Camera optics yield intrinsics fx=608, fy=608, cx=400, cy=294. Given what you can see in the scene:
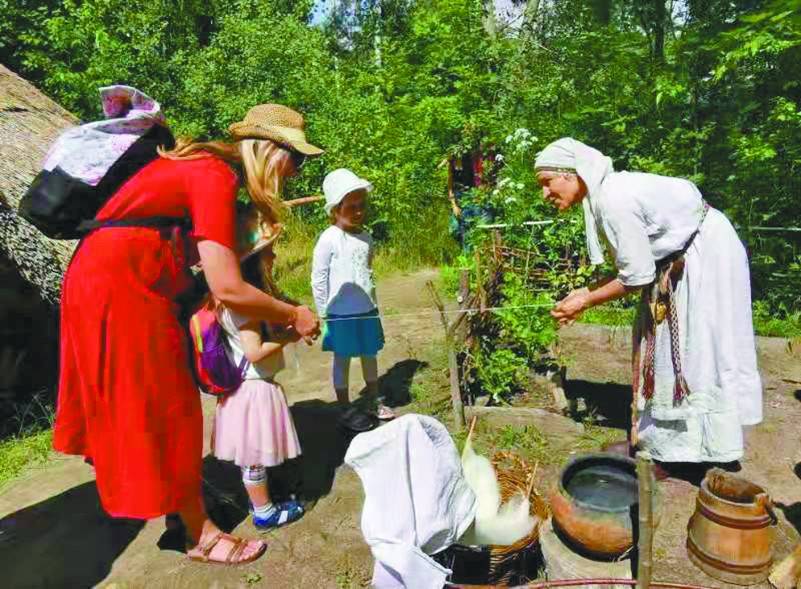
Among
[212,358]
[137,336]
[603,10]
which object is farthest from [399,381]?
[603,10]

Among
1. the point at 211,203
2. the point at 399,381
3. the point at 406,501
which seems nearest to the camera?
the point at 406,501

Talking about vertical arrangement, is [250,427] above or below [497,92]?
below

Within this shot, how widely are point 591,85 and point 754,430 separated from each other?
439 cm

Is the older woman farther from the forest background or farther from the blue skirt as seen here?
the forest background

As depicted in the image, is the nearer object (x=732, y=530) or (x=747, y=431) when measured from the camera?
(x=732, y=530)

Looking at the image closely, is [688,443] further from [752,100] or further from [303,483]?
[752,100]

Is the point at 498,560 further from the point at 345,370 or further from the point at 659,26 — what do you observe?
the point at 659,26

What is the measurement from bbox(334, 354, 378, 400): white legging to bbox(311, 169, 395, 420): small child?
0.04 metres

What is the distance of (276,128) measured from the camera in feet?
8.44

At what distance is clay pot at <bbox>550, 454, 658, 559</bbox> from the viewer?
2.24m

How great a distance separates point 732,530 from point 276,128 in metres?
2.42

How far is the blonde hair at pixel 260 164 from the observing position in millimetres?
2535

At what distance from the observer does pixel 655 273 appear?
9.52 ft

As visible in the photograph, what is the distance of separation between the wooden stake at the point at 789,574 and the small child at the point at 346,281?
7.76 feet
